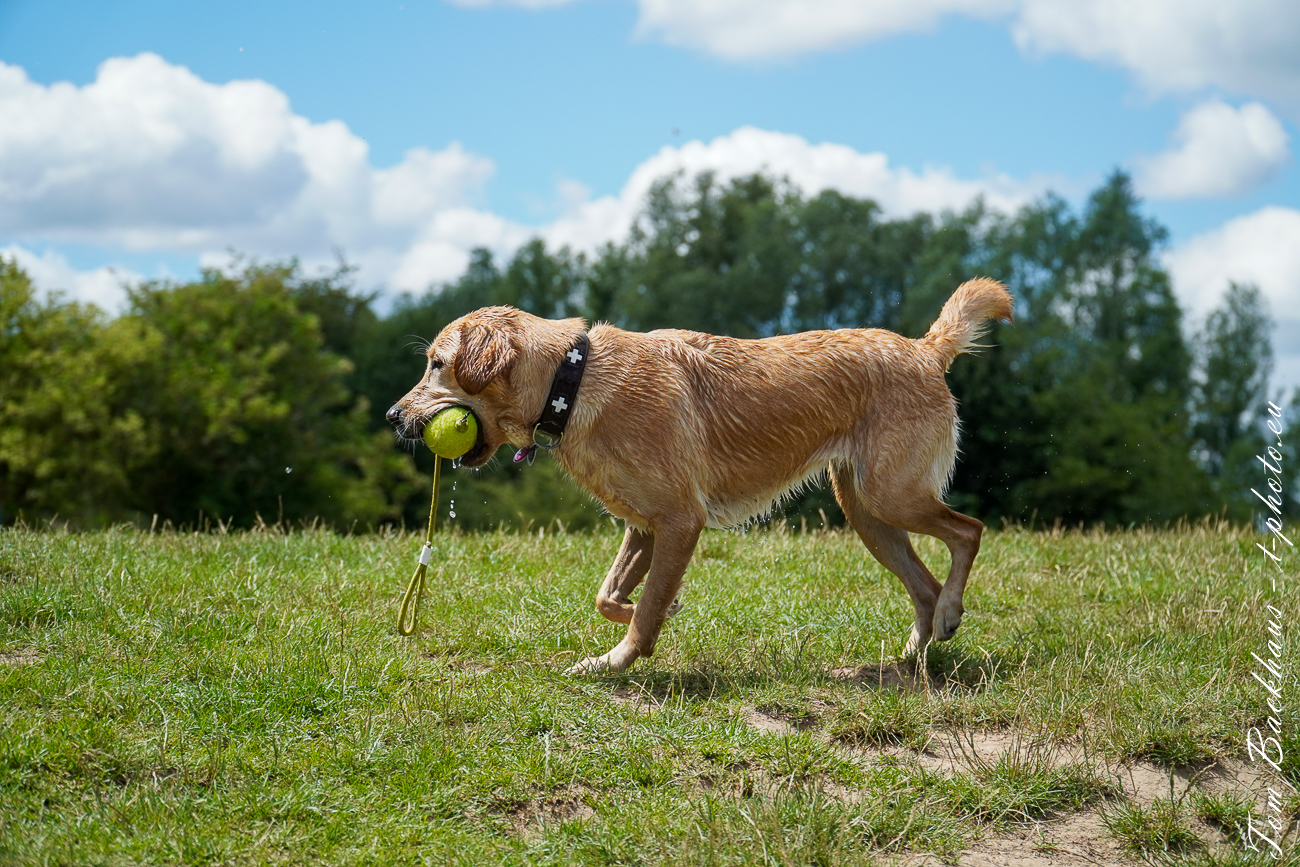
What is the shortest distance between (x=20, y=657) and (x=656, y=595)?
3.16 meters

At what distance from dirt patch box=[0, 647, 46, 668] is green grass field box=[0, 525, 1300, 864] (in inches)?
2.4

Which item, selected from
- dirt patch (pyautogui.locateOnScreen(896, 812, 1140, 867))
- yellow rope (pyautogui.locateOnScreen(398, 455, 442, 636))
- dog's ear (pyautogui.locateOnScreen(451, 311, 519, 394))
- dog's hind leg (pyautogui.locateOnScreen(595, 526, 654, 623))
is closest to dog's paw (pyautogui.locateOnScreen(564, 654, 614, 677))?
dog's hind leg (pyautogui.locateOnScreen(595, 526, 654, 623))

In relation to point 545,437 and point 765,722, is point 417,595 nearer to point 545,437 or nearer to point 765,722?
point 545,437

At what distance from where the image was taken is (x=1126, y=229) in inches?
1790

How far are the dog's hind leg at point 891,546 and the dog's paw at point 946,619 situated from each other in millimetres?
242

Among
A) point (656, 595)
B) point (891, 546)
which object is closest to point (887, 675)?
point (891, 546)

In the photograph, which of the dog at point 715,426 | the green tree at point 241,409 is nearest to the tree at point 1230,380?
the green tree at point 241,409

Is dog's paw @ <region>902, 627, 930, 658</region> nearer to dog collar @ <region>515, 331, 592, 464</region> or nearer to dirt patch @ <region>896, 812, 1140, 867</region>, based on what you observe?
dirt patch @ <region>896, 812, 1140, 867</region>

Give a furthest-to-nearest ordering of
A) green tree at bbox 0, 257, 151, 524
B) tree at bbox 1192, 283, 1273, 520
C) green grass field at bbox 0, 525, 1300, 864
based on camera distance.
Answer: tree at bbox 1192, 283, 1273, 520, green tree at bbox 0, 257, 151, 524, green grass field at bbox 0, 525, 1300, 864

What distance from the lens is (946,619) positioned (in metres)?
5.81

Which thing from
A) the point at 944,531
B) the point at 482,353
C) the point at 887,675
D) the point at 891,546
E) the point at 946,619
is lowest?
the point at 887,675

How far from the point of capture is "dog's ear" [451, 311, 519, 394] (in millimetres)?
5418

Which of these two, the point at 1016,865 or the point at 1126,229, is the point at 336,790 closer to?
the point at 1016,865

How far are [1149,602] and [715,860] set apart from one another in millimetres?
4264
